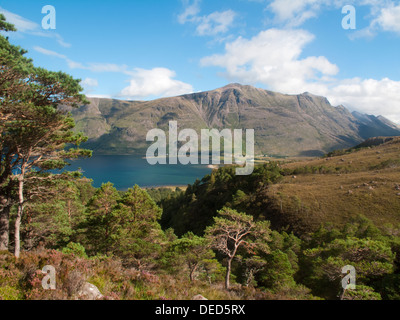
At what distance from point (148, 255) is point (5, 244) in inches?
417

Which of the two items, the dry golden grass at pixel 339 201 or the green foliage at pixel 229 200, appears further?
the green foliage at pixel 229 200

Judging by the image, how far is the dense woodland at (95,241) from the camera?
8.84 m

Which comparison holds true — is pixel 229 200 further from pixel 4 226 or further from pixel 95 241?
pixel 4 226

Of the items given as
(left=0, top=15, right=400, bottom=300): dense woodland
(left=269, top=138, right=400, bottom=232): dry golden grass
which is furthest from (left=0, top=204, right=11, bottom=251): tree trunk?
(left=269, top=138, right=400, bottom=232): dry golden grass

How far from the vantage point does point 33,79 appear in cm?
1248

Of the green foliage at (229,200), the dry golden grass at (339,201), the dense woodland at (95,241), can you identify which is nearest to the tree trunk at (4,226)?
the dense woodland at (95,241)

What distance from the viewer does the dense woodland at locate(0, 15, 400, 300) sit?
884cm

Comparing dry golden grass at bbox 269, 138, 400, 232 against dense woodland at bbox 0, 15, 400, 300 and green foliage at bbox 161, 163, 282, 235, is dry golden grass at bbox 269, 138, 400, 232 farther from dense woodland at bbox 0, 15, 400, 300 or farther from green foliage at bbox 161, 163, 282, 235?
dense woodland at bbox 0, 15, 400, 300

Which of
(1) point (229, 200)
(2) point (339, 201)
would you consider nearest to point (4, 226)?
(2) point (339, 201)

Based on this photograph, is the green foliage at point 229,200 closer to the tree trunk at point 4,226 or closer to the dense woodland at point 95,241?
the dense woodland at point 95,241

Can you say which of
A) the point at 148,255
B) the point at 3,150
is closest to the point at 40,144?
the point at 3,150

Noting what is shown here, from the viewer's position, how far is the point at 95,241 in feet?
69.9
